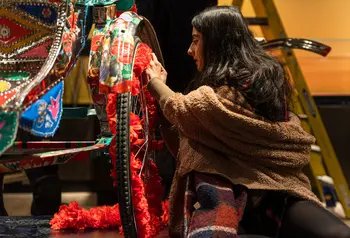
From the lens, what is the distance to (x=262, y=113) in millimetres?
1392

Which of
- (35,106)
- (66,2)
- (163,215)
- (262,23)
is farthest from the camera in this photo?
(262,23)

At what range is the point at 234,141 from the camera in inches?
52.9

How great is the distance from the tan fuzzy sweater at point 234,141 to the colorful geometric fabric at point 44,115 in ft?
0.81

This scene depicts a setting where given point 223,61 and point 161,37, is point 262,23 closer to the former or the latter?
point 161,37

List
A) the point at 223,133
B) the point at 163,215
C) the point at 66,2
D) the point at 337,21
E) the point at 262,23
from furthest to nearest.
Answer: the point at 337,21, the point at 262,23, the point at 163,215, the point at 66,2, the point at 223,133

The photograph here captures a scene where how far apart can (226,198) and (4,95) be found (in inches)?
21.8

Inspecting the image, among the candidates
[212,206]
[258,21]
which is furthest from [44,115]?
[258,21]

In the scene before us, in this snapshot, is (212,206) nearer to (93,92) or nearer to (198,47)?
(198,47)

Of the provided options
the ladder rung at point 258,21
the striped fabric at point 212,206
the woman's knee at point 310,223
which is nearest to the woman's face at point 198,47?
the striped fabric at point 212,206

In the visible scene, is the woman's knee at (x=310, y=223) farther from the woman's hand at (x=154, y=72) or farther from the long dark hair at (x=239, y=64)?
the woman's hand at (x=154, y=72)

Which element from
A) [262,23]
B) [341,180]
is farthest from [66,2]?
[341,180]

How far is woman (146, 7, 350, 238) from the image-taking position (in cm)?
131

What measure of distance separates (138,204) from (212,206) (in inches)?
7.9

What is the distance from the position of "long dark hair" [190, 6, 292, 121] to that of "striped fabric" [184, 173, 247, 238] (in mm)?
206
